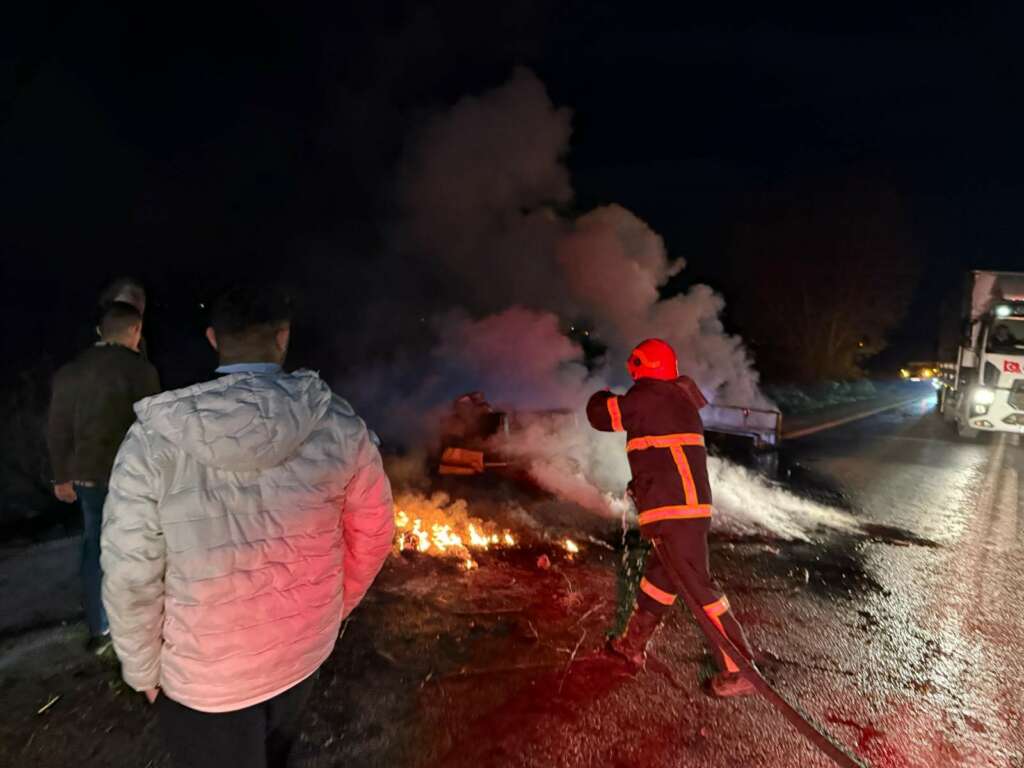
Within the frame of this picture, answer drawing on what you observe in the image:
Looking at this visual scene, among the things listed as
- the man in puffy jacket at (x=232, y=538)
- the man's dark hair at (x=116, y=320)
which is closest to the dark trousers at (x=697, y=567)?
the man in puffy jacket at (x=232, y=538)

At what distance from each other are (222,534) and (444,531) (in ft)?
14.1

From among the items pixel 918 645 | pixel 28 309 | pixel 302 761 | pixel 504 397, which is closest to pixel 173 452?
pixel 302 761

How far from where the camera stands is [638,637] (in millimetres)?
3783

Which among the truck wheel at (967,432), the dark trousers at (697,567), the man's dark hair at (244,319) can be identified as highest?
the man's dark hair at (244,319)

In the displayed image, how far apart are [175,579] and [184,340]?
18.9 metres

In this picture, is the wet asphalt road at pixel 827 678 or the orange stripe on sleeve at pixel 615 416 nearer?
the wet asphalt road at pixel 827 678

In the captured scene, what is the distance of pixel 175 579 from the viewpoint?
175cm

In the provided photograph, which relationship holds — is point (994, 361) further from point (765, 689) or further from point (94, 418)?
point (94, 418)

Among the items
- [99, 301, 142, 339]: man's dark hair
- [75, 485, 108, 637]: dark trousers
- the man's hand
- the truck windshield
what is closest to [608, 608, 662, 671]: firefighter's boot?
[75, 485, 108, 637]: dark trousers

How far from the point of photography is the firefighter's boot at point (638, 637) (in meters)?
3.77

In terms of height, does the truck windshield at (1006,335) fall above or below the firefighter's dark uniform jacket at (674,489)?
above

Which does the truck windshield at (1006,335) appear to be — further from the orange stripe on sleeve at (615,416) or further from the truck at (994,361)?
the orange stripe on sleeve at (615,416)

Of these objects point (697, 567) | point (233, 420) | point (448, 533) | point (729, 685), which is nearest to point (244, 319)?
point (233, 420)

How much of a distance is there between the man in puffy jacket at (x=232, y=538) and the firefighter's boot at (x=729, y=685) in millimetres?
2405
